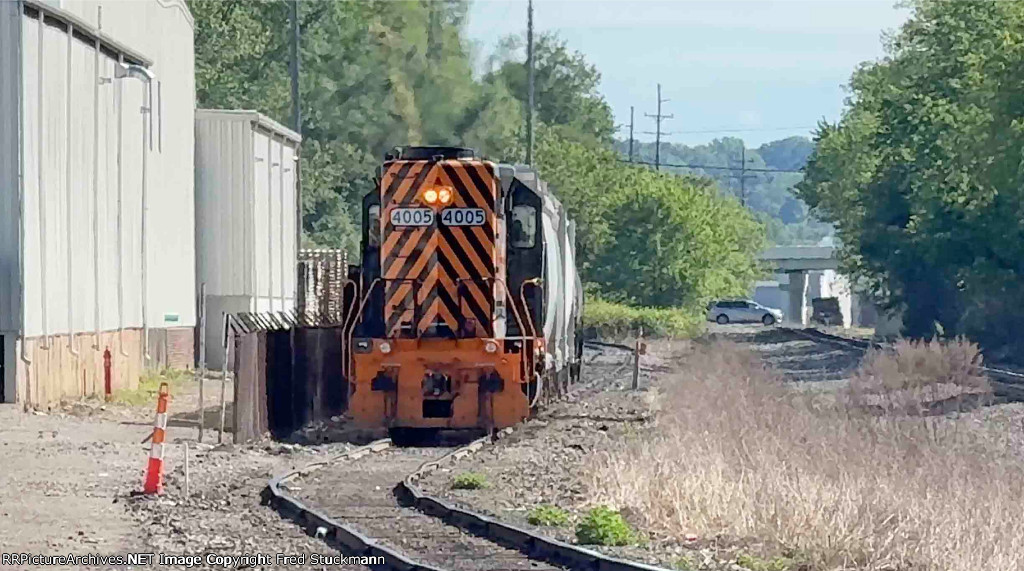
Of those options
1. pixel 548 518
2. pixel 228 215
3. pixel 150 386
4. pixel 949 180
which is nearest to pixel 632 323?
pixel 949 180

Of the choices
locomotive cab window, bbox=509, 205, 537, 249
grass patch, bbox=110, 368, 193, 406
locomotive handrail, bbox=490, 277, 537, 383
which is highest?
locomotive cab window, bbox=509, 205, 537, 249

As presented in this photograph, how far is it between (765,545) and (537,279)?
10140 millimetres

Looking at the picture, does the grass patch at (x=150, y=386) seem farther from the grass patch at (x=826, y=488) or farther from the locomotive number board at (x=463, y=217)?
the grass patch at (x=826, y=488)

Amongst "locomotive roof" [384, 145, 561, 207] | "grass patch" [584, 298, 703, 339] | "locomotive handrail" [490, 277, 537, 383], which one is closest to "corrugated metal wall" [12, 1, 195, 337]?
"locomotive roof" [384, 145, 561, 207]

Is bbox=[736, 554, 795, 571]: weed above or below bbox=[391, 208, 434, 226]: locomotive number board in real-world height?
below

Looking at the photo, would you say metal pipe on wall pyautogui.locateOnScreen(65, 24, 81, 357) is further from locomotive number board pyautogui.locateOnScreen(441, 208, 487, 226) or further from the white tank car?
locomotive number board pyautogui.locateOnScreen(441, 208, 487, 226)

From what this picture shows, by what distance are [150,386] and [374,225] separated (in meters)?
13.3

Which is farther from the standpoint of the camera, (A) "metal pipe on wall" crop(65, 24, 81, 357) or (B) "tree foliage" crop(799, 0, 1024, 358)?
(B) "tree foliage" crop(799, 0, 1024, 358)

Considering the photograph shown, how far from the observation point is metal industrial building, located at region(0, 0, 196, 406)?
25.0m

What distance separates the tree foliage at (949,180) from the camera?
43.9m

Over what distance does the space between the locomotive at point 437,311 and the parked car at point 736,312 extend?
73.6 metres

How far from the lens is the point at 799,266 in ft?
450

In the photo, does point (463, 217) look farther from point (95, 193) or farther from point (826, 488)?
point (95, 193)

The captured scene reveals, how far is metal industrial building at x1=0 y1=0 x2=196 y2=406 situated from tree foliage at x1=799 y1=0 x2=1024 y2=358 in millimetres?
20417
